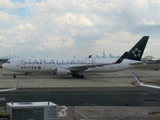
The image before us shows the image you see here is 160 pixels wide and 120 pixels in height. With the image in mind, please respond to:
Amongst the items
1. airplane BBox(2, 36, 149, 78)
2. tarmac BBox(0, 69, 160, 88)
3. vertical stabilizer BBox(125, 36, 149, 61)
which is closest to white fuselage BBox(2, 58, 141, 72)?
airplane BBox(2, 36, 149, 78)

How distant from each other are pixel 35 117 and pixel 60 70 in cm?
3037

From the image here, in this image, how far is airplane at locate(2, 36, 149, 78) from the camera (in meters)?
43.4

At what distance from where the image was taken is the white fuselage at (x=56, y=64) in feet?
143

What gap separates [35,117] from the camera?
1248 centimetres

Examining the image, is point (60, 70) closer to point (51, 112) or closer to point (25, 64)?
point (25, 64)

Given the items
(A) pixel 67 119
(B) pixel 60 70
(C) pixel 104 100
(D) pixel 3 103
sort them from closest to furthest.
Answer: (A) pixel 67 119
(D) pixel 3 103
(C) pixel 104 100
(B) pixel 60 70

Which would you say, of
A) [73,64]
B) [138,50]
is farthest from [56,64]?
[138,50]

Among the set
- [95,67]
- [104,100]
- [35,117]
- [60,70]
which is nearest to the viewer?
[35,117]

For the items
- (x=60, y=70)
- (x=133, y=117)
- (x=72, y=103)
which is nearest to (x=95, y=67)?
(x=60, y=70)

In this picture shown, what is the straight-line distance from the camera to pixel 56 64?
146 ft

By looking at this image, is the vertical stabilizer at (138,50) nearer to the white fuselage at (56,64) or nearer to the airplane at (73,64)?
the airplane at (73,64)

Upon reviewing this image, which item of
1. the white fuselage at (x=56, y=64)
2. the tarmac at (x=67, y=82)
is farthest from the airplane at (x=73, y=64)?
the tarmac at (x=67, y=82)

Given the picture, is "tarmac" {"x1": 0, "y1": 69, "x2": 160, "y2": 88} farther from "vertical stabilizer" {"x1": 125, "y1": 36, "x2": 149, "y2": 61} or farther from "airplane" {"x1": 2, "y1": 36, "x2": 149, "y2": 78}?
"vertical stabilizer" {"x1": 125, "y1": 36, "x2": 149, "y2": 61}

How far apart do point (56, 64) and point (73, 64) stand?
305 cm
